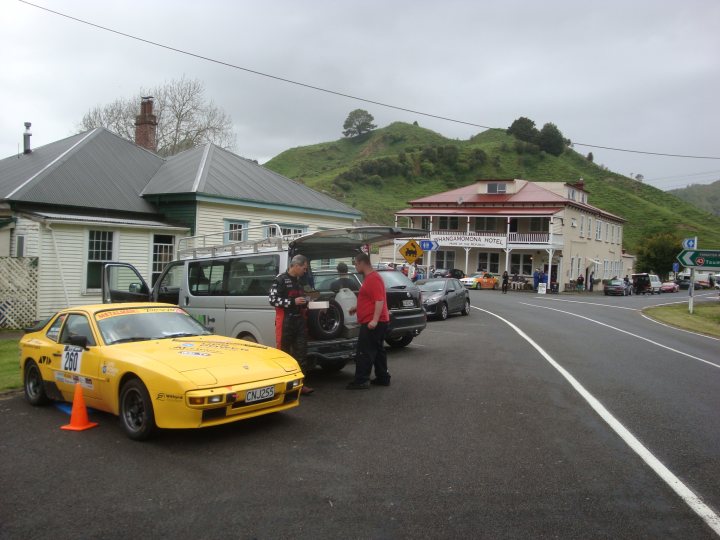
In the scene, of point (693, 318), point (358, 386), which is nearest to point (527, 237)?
point (693, 318)

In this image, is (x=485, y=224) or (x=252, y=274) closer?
(x=252, y=274)

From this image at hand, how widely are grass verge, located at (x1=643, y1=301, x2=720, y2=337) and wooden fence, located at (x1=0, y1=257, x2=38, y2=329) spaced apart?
21047 mm

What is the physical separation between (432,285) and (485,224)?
1315 inches

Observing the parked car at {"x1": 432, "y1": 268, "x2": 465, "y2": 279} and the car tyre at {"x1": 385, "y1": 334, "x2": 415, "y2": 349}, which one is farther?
the parked car at {"x1": 432, "y1": 268, "x2": 465, "y2": 279}

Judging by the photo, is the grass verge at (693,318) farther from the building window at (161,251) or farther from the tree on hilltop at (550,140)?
the tree on hilltop at (550,140)

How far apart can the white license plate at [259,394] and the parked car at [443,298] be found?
13.4 m

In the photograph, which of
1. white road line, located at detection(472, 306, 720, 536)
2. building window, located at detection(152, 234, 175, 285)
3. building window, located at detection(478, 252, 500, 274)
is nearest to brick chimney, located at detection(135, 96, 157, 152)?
building window, located at detection(152, 234, 175, 285)

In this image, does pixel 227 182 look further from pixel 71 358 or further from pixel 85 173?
pixel 71 358

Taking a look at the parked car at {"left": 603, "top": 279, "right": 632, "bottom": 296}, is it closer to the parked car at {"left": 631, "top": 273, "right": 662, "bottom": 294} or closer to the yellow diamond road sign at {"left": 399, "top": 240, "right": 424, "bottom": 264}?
the parked car at {"left": 631, "top": 273, "right": 662, "bottom": 294}

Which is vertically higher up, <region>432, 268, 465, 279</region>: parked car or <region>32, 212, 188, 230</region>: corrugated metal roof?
<region>32, 212, 188, 230</region>: corrugated metal roof

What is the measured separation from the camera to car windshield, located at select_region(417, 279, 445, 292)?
20292mm

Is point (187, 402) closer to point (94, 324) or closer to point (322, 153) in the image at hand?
point (94, 324)

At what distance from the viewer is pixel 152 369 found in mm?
5656

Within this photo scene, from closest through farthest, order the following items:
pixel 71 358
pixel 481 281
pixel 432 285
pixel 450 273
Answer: pixel 71 358, pixel 432 285, pixel 481 281, pixel 450 273
